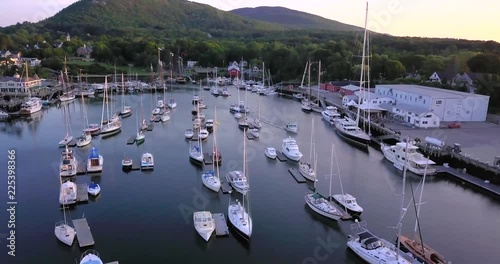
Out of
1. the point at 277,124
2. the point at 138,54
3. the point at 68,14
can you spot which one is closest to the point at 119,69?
the point at 138,54

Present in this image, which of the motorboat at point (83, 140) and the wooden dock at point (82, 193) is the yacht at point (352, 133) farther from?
the wooden dock at point (82, 193)

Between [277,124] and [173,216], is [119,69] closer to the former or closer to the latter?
[277,124]

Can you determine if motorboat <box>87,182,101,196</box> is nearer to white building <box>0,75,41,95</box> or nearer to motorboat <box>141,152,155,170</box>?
motorboat <box>141,152,155,170</box>

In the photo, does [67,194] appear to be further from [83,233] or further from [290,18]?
[290,18]

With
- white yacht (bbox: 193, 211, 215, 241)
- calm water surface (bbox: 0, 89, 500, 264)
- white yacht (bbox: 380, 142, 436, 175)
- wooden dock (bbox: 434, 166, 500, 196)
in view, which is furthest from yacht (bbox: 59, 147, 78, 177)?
wooden dock (bbox: 434, 166, 500, 196)

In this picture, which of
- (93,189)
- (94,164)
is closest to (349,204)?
(93,189)
